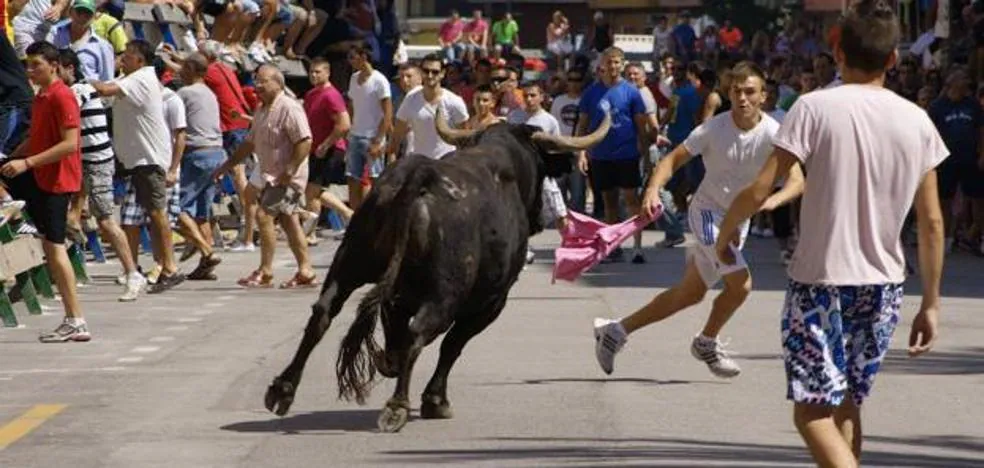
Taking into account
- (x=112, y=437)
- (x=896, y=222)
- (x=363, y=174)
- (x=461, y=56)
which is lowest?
(x=461, y=56)

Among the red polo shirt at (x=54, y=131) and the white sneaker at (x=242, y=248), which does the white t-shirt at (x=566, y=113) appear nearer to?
the white sneaker at (x=242, y=248)

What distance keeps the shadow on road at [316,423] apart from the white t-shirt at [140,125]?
8.73 metres

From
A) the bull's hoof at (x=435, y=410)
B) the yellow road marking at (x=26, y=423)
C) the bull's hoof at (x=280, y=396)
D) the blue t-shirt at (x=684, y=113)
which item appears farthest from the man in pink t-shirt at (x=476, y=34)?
the bull's hoof at (x=280, y=396)

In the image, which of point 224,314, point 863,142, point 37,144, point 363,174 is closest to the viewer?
point 863,142

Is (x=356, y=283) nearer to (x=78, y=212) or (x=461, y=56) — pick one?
(x=78, y=212)

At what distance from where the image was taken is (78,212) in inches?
863

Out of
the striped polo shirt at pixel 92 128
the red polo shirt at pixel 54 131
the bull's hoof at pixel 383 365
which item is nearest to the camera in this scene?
the bull's hoof at pixel 383 365

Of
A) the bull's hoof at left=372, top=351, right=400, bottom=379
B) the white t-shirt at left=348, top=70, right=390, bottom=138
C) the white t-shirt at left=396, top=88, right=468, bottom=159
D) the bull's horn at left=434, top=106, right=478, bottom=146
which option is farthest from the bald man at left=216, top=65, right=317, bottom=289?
the bull's hoof at left=372, top=351, right=400, bottom=379

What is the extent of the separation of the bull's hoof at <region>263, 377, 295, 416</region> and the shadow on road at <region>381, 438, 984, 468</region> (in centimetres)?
91

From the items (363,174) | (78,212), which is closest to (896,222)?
(78,212)

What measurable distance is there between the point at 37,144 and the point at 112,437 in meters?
5.29

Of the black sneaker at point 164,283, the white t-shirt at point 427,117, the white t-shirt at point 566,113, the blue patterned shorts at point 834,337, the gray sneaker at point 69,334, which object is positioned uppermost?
the blue patterned shorts at point 834,337

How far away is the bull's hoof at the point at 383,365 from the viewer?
38.7 feet

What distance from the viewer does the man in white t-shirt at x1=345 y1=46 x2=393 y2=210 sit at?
26.0 meters
